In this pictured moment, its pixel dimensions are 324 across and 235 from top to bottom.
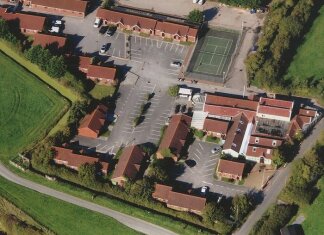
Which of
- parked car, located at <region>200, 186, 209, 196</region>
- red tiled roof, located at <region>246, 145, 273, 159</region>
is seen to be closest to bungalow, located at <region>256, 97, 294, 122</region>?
red tiled roof, located at <region>246, 145, 273, 159</region>

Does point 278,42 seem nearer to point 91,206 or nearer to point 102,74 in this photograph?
point 102,74

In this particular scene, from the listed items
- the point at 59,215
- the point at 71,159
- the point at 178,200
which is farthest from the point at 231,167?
the point at 59,215

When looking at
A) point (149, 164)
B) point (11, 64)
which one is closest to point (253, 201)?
point (149, 164)

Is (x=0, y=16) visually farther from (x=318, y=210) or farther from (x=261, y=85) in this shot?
(x=318, y=210)

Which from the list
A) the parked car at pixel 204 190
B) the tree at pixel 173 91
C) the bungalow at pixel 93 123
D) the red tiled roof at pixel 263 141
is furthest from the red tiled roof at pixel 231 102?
the bungalow at pixel 93 123

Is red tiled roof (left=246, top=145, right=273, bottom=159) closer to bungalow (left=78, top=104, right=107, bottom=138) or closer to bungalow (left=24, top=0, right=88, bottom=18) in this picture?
bungalow (left=78, top=104, right=107, bottom=138)

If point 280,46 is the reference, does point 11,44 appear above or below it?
below
